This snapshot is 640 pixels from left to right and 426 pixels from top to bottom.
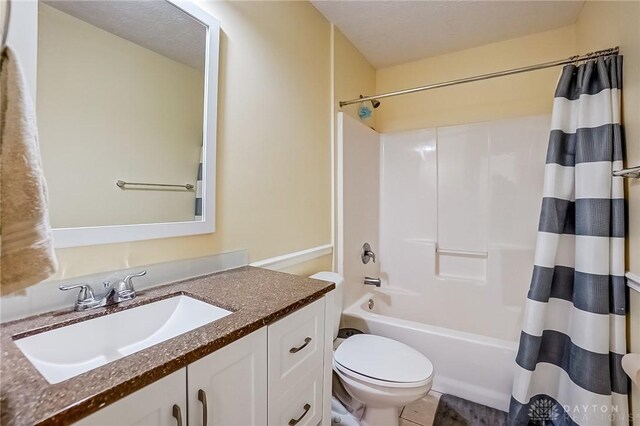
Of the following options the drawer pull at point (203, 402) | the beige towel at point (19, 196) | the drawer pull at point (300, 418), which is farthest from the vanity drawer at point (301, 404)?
the beige towel at point (19, 196)

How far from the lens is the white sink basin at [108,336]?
64 cm

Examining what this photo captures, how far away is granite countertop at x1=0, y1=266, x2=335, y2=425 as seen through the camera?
405mm

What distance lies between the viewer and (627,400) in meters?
1.18

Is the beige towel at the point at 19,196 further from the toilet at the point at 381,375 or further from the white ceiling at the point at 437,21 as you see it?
the white ceiling at the point at 437,21

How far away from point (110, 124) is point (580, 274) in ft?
6.55

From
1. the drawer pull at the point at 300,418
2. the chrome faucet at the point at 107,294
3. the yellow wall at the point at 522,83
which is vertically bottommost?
the drawer pull at the point at 300,418

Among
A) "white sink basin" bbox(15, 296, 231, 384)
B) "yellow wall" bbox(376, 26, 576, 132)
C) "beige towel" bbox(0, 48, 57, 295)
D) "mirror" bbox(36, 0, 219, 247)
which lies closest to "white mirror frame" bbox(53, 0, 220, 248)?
"mirror" bbox(36, 0, 219, 247)

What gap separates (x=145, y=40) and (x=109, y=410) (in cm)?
108

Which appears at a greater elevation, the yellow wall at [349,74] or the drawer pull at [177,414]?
the yellow wall at [349,74]

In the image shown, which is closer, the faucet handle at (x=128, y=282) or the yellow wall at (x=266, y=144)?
the faucet handle at (x=128, y=282)

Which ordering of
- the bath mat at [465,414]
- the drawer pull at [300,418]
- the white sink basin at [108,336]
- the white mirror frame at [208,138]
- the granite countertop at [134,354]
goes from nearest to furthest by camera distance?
the granite countertop at [134,354] < the white sink basin at [108,336] < the drawer pull at [300,418] < the white mirror frame at [208,138] < the bath mat at [465,414]

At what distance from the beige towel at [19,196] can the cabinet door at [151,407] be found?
0.24m

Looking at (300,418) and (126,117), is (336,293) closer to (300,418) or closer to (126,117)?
(300,418)

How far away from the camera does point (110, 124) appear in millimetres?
874
